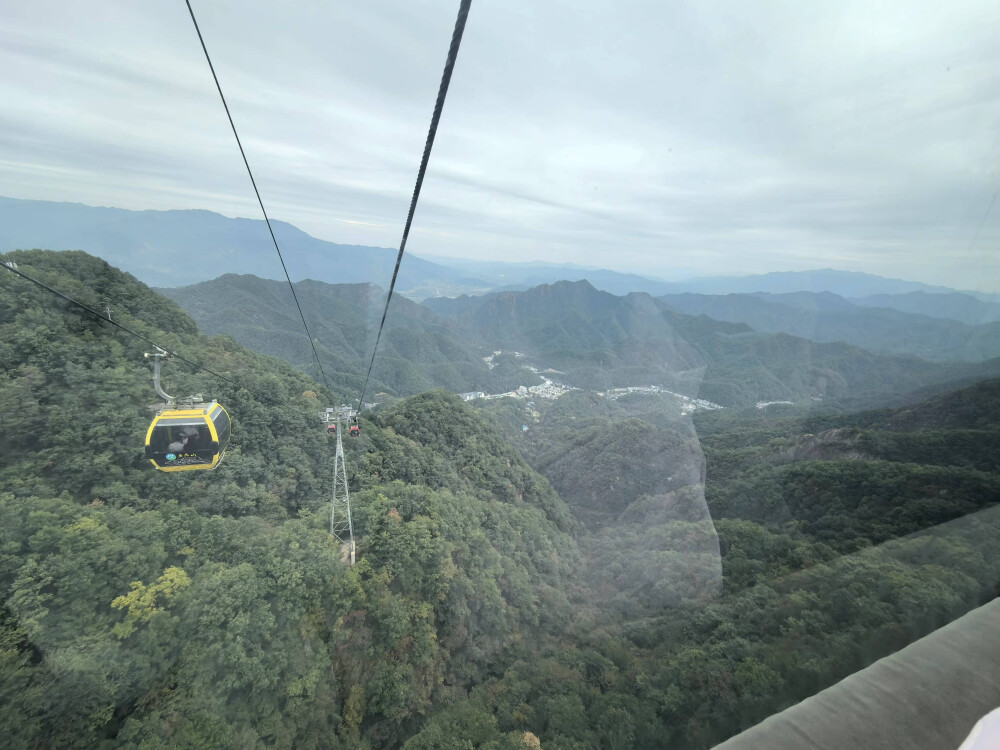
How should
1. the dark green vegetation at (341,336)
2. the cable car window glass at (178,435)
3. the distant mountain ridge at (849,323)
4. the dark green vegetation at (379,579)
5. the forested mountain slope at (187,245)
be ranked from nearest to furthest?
the dark green vegetation at (379,579)
the cable car window glass at (178,435)
the distant mountain ridge at (849,323)
the dark green vegetation at (341,336)
the forested mountain slope at (187,245)

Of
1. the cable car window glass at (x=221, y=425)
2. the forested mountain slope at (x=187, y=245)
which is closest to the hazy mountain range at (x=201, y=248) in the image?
the forested mountain slope at (x=187, y=245)

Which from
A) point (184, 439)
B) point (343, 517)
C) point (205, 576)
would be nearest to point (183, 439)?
point (184, 439)

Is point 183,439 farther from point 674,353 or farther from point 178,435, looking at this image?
point 674,353

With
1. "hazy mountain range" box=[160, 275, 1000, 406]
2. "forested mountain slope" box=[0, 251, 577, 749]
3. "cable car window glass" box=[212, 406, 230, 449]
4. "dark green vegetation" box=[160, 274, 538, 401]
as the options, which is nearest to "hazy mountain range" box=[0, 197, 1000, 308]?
"dark green vegetation" box=[160, 274, 538, 401]

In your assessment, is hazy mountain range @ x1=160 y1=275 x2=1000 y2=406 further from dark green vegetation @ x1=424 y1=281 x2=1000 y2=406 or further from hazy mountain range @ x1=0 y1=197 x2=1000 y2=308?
hazy mountain range @ x1=0 y1=197 x2=1000 y2=308

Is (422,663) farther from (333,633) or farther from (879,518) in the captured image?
(879,518)

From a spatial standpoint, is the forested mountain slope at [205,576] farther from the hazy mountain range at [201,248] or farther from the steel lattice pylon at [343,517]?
the hazy mountain range at [201,248]

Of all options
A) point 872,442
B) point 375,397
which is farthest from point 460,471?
point 375,397
